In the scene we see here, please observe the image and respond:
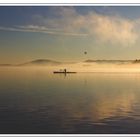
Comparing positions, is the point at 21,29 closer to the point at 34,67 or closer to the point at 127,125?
the point at 34,67

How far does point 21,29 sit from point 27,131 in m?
0.85

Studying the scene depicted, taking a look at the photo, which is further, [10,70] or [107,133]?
[10,70]

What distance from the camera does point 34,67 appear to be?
4.08 m

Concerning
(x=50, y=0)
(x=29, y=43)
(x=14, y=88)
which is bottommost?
(x=14, y=88)

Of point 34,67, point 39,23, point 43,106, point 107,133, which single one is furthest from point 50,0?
point 107,133

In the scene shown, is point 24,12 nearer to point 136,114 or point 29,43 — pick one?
point 29,43

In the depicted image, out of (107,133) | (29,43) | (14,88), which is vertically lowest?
(107,133)

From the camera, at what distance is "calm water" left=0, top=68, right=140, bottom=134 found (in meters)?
3.84

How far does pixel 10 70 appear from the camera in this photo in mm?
4031

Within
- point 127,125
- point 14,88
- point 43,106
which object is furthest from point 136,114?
point 14,88

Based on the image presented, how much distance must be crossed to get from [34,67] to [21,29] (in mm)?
328

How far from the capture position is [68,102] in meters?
4.05

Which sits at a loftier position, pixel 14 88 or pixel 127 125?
pixel 14 88

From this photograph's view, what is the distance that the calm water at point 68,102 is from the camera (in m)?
3.84
